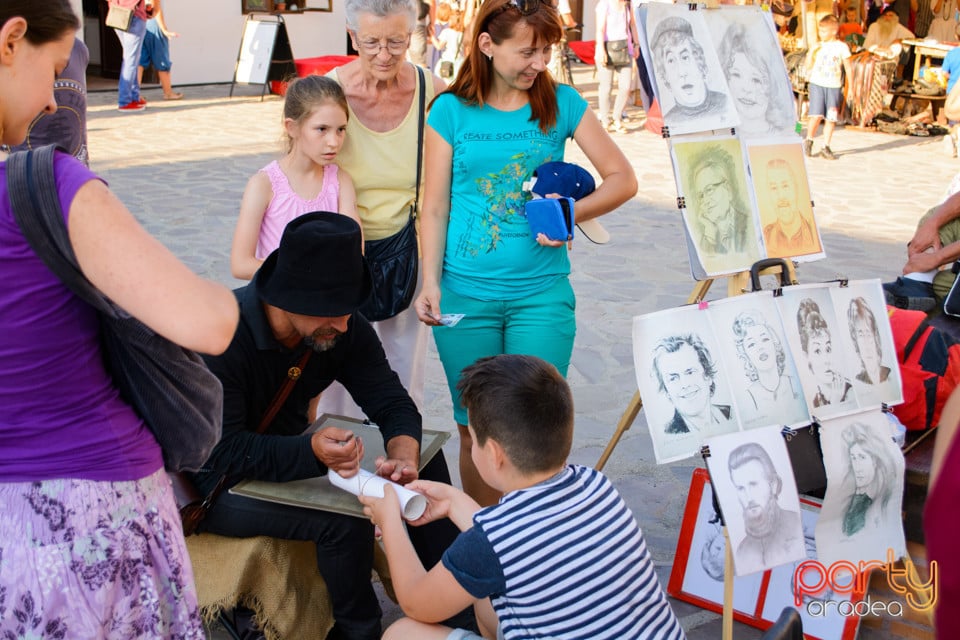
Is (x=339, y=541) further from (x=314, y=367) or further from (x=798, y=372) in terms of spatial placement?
(x=798, y=372)

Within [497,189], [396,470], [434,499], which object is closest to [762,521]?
[434,499]

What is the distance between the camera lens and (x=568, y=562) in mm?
1982

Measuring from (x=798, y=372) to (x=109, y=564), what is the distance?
196 centimetres

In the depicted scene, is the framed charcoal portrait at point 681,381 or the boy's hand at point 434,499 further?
the framed charcoal portrait at point 681,381

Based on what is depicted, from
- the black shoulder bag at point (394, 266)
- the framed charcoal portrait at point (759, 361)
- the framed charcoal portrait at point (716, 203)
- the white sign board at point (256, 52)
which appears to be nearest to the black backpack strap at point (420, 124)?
the black shoulder bag at point (394, 266)

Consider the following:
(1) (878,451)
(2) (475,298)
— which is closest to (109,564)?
(2) (475,298)

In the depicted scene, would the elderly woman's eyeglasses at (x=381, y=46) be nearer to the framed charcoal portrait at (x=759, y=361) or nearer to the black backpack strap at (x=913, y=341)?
the framed charcoal portrait at (x=759, y=361)

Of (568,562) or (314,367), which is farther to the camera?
(314,367)

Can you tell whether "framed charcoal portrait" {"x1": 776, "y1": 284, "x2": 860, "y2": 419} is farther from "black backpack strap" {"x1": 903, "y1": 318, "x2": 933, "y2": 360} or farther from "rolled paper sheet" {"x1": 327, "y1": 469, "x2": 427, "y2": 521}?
"rolled paper sheet" {"x1": 327, "y1": 469, "x2": 427, "y2": 521}

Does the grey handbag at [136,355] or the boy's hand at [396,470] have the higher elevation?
the grey handbag at [136,355]

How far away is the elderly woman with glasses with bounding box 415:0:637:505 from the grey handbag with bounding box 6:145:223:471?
4.15ft

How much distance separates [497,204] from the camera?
2.96m

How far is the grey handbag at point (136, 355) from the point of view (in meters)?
1.40

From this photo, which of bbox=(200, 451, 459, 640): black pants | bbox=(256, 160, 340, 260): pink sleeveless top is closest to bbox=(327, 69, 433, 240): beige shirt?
bbox=(256, 160, 340, 260): pink sleeveless top
